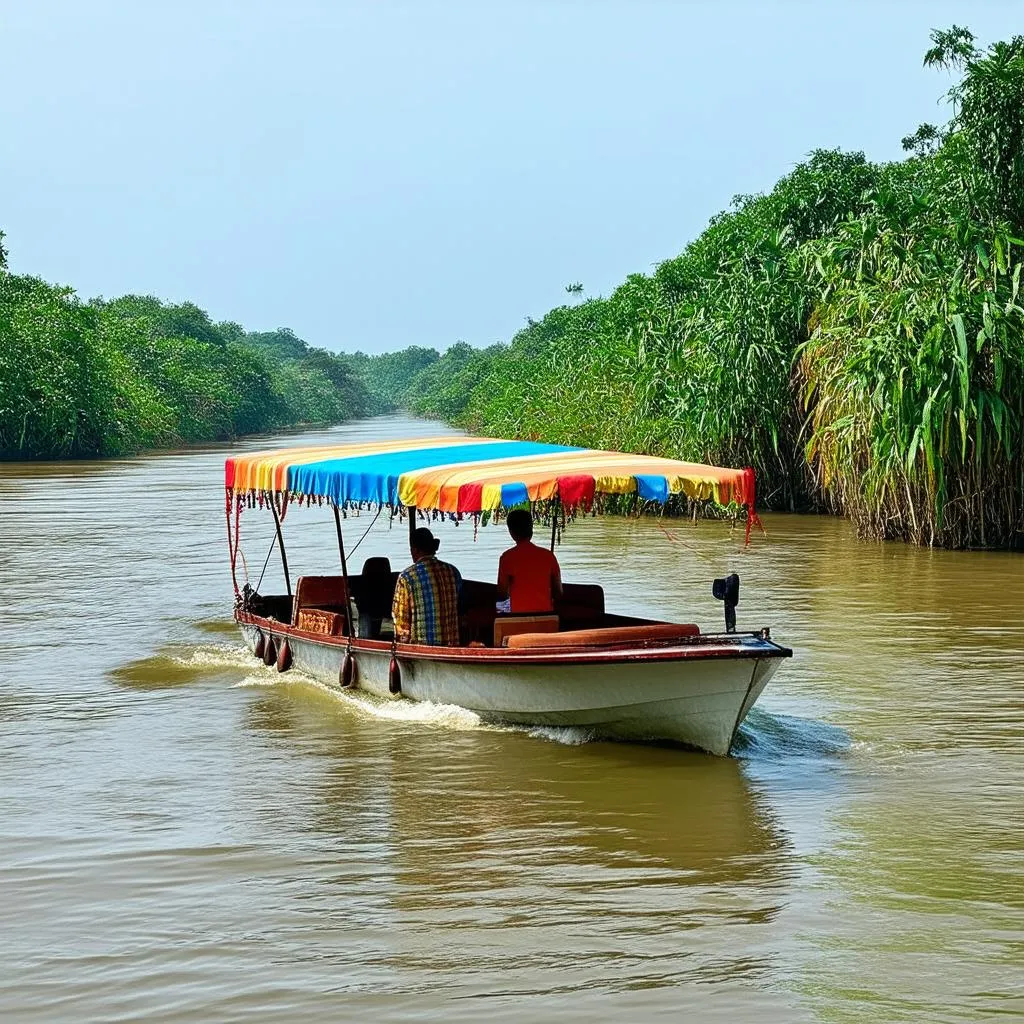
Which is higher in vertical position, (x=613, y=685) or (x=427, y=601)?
(x=427, y=601)

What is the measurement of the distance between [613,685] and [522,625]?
1.15 m

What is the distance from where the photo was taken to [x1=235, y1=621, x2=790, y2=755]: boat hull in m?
8.84

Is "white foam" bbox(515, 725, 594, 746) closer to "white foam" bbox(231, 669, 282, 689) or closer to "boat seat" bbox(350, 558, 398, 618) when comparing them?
"boat seat" bbox(350, 558, 398, 618)

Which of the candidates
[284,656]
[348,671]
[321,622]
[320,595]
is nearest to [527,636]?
[348,671]

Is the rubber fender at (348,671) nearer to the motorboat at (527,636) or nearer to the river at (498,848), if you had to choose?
the motorboat at (527,636)

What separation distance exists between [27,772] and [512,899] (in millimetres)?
3933

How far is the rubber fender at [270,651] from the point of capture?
12.7 metres

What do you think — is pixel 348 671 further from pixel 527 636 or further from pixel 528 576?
pixel 527 636

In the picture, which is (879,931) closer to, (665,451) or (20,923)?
(20,923)

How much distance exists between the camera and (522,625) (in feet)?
33.6

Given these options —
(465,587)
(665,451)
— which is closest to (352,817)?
(465,587)

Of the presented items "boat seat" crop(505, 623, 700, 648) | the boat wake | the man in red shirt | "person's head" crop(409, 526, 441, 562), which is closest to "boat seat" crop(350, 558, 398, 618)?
"person's head" crop(409, 526, 441, 562)

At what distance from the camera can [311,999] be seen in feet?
19.3

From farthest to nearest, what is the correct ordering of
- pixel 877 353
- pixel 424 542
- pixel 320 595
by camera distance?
pixel 877 353 → pixel 320 595 → pixel 424 542
